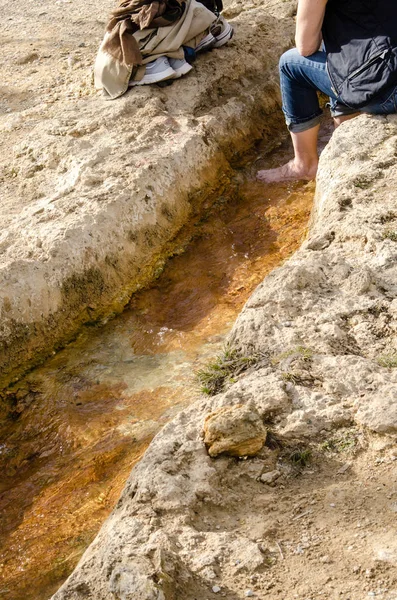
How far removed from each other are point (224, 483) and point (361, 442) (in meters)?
0.48

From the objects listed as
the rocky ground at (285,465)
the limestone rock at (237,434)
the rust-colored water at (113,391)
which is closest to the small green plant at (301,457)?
the rocky ground at (285,465)

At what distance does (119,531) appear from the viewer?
2270 millimetres

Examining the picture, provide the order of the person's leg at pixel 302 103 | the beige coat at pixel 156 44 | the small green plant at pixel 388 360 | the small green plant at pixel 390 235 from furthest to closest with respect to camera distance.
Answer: the beige coat at pixel 156 44 < the person's leg at pixel 302 103 < the small green plant at pixel 390 235 < the small green plant at pixel 388 360

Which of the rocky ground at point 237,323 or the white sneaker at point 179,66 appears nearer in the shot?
the rocky ground at point 237,323

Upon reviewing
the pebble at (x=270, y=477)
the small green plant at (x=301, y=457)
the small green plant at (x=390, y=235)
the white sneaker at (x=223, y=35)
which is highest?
the white sneaker at (x=223, y=35)

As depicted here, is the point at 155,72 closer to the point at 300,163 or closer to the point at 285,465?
the point at 300,163

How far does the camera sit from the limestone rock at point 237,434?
2.47 meters

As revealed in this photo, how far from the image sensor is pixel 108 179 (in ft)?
14.9

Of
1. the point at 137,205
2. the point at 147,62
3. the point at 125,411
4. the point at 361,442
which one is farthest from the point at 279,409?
the point at 147,62

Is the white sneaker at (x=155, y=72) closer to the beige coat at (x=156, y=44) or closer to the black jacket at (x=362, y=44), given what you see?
the beige coat at (x=156, y=44)

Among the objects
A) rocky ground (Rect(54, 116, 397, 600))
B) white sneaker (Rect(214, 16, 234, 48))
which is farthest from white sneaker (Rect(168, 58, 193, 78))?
rocky ground (Rect(54, 116, 397, 600))

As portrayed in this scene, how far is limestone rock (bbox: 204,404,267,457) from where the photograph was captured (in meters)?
2.47

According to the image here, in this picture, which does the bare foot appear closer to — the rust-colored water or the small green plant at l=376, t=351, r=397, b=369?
the rust-colored water

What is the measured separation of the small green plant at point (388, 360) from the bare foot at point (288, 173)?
236cm
